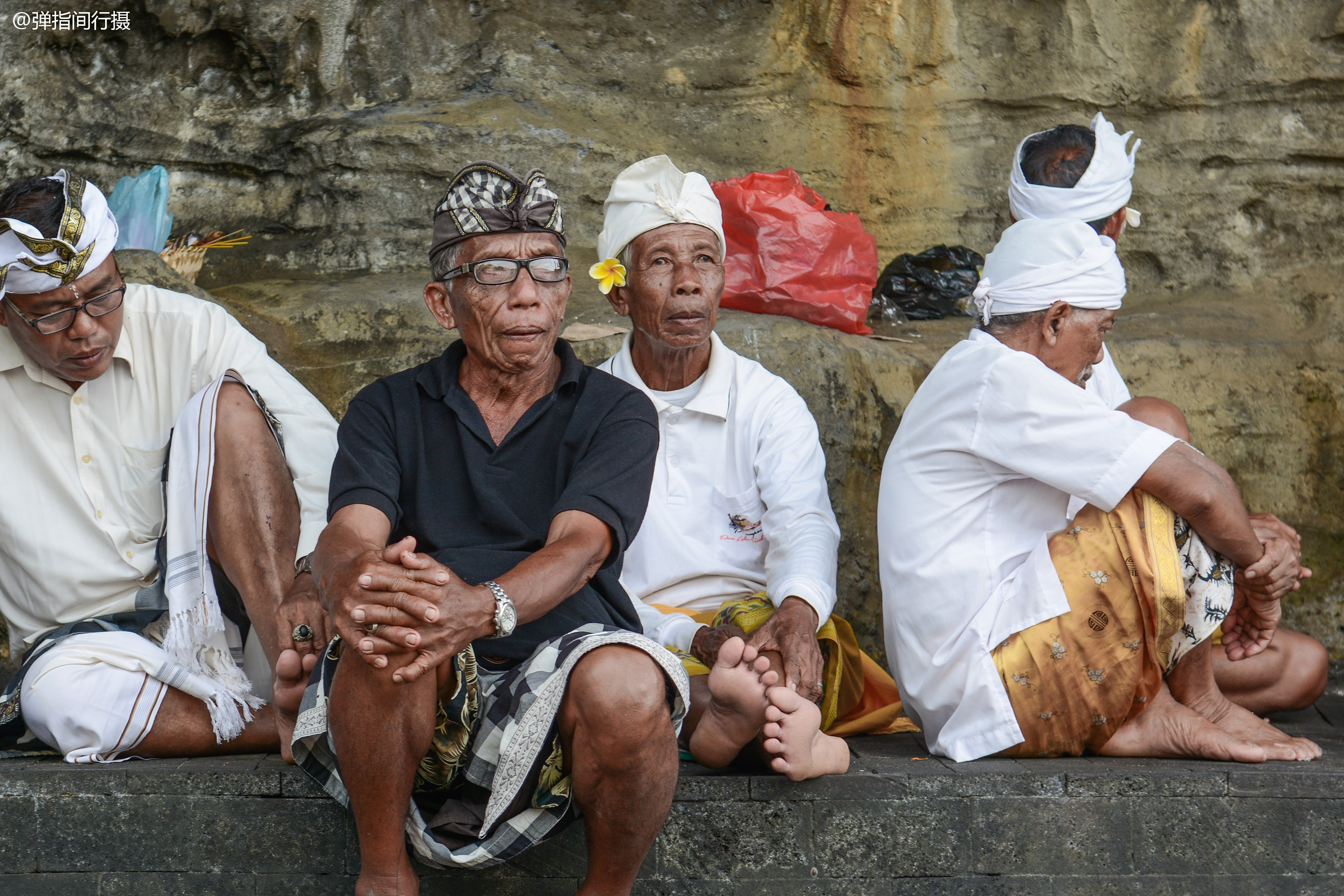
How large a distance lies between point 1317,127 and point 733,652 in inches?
178

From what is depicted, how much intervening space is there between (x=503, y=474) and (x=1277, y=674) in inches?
94.7

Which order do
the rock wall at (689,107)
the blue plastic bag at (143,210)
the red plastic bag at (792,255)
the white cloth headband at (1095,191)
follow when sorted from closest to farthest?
1. the white cloth headband at (1095,191)
2. the red plastic bag at (792,255)
3. the blue plastic bag at (143,210)
4. the rock wall at (689,107)

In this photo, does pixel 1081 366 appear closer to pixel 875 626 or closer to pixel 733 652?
pixel 733 652

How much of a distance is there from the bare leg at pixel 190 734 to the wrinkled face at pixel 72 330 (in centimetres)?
87

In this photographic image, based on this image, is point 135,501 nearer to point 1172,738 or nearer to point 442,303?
point 442,303

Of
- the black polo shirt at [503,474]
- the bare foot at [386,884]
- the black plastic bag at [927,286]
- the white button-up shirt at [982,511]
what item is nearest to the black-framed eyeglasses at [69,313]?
the black polo shirt at [503,474]

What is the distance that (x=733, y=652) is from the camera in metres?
2.65

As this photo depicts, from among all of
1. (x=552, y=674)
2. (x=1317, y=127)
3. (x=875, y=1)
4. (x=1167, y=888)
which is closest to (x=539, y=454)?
(x=552, y=674)

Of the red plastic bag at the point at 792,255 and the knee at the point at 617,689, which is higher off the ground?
the red plastic bag at the point at 792,255

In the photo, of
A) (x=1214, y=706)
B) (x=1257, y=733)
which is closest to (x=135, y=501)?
(x=1214, y=706)

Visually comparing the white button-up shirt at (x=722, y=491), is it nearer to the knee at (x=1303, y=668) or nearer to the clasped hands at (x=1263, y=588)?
the clasped hands at (x=1263, y=588)

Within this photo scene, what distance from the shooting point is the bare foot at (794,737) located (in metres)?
2.65

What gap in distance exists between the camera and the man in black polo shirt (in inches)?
90.5

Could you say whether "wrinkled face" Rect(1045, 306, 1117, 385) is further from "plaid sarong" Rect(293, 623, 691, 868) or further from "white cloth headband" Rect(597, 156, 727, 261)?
"plaid sarong" Rect(293, 623, 691, 868)
